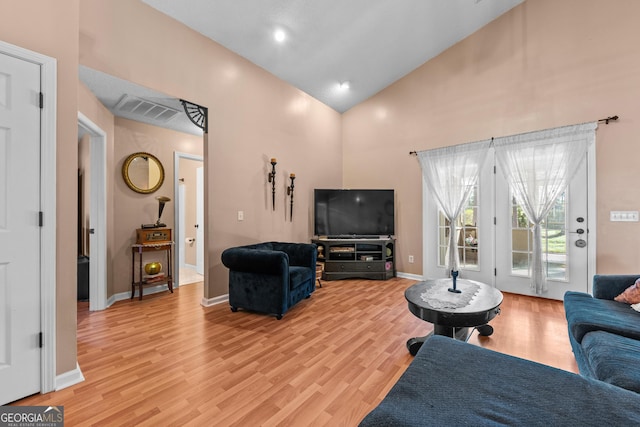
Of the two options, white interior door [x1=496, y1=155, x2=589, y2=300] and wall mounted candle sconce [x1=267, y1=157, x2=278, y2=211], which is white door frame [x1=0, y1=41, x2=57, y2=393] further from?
white interior door [x1=496, y1=155, x2=589, y2=300]

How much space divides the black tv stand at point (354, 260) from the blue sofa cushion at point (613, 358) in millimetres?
2920

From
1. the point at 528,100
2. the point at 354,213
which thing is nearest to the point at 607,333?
the point at 528,100

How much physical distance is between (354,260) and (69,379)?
3525 millimetres

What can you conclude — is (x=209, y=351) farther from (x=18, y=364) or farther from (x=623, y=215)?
(x=623, y=215)

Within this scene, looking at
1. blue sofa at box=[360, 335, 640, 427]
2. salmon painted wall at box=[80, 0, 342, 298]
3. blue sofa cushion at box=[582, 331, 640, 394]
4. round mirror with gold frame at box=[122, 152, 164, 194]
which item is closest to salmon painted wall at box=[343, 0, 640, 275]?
salmon painted wall at box=[80, 0, 342, 298]

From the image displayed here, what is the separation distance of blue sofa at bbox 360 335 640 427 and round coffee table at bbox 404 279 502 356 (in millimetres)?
835

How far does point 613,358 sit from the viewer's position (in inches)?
50.1

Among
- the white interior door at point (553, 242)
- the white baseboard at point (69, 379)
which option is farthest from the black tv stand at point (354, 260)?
the white baseboard at point (69, 379)

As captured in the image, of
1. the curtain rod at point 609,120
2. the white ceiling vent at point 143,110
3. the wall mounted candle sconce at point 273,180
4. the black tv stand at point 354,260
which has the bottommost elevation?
the black tv stand at point 354,260

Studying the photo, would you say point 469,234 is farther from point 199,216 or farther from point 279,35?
point 199,216

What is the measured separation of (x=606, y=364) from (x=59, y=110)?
3382 millimetres

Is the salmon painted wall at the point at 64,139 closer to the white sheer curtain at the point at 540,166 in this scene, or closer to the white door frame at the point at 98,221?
the white door frame at the point at 98,221

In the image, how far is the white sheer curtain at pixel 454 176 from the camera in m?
3.91

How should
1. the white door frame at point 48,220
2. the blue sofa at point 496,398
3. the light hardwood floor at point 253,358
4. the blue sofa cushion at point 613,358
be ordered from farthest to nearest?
the white door frame at point 48,220
the light hardwood floor at point 253,358
the blue sofa cushion at point 613,358
the blue sofa at point 496,398
